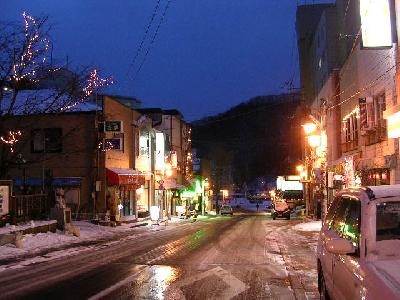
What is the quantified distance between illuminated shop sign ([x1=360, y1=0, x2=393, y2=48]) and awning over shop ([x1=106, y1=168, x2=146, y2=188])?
2141 cm

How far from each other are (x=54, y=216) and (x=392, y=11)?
1721 cm

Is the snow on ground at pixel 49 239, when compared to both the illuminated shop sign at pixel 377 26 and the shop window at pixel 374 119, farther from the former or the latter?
the illuminated shop sign at pixel 377 26

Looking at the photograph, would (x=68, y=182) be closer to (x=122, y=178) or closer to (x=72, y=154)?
(x=72, y=154)

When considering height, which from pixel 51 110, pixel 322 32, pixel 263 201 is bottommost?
pixel 263 201

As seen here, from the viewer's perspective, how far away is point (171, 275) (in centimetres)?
1282

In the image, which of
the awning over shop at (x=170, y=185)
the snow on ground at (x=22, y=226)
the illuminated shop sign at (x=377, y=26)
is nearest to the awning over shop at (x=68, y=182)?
the snow on ground at (x=22, y=226)

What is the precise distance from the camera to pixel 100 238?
26797mm

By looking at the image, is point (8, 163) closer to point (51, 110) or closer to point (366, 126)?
point (51, 110)

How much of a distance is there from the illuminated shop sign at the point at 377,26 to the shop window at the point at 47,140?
23369 millimetres

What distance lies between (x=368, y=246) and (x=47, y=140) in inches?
1345

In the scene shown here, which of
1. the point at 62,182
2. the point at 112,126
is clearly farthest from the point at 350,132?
the point at 62,182

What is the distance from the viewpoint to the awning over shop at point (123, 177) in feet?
121

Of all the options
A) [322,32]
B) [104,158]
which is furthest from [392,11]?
[322,32]

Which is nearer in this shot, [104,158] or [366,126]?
[366,126]
